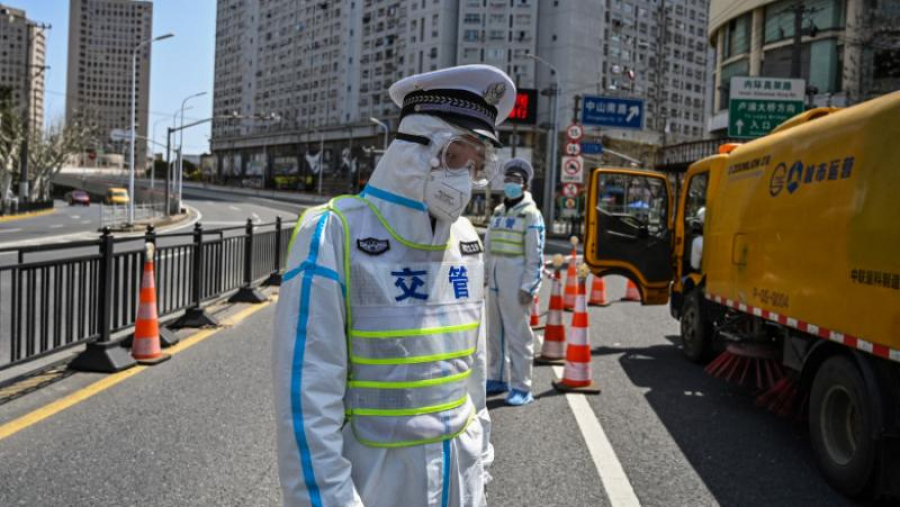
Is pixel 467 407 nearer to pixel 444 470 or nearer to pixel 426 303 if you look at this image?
pixel 444 470

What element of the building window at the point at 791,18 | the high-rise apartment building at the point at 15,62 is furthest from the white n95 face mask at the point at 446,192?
the high-rise apartment building at the point at 15,62

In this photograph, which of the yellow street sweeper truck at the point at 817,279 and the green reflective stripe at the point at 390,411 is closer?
the green reflective stripe at the point at 390,411

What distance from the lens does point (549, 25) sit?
89.7 m

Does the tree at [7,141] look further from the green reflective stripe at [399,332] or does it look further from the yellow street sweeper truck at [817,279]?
the green reflective stripe at [399,332]

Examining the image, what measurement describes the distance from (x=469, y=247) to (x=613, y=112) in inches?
1282

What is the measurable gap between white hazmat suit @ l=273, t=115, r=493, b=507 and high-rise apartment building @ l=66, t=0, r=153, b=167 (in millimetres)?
104133

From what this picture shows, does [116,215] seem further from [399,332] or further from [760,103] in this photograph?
[399,332]

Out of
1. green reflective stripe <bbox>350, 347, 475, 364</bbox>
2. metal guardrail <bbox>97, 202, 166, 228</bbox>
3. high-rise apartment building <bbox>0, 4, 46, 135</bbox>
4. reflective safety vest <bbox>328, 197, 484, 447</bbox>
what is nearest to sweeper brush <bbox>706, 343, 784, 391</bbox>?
reflective safety vest <bbox>328, 197, 484, 447</bbox>

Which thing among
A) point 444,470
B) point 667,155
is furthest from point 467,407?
point 667,155

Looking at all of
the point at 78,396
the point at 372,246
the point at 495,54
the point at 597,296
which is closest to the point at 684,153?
the point at 597,296

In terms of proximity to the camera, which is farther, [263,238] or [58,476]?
[263,238]

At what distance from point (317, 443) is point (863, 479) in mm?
3824

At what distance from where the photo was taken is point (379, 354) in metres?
2.05

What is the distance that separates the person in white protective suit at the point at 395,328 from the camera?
6.26ft
